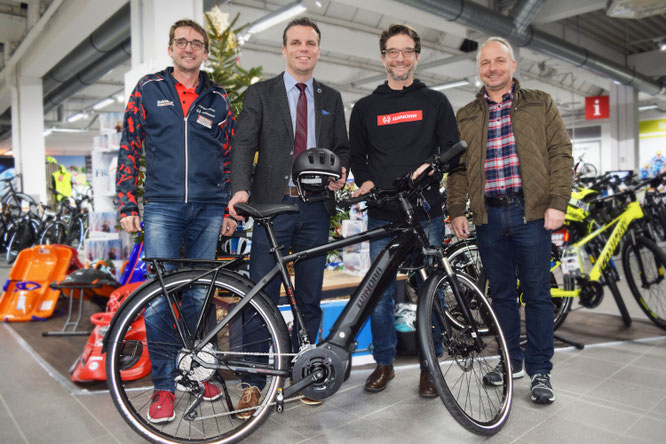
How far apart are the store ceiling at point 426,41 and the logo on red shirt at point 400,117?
13.4 ft

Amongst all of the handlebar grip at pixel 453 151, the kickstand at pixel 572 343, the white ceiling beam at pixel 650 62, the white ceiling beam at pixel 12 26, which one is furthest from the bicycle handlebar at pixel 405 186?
the white ceiling beam at pixel 650 62

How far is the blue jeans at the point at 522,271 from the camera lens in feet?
7.83

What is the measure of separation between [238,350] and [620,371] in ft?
7.28

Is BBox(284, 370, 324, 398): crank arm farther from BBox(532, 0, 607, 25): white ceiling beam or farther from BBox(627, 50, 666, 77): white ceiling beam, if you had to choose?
BBox(627, 50, 666, 77): white ceiling beam

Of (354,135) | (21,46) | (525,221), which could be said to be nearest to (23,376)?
(354,135)

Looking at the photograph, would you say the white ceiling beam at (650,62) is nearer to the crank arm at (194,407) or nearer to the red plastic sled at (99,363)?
the red plastic sled at (99,363)

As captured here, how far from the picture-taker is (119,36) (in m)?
7.33

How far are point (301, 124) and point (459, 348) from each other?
1.22 metres

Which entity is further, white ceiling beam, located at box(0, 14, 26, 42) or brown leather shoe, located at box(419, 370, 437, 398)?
white ceiling beam, located at box(0, 14, 26, 42)

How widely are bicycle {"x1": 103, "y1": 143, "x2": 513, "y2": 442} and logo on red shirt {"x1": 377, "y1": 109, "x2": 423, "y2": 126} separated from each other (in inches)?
17.8

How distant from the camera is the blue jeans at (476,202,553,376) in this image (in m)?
2.39

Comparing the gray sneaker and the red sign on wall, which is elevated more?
the red sign on wall

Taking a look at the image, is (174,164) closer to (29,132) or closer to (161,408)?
(161,408)

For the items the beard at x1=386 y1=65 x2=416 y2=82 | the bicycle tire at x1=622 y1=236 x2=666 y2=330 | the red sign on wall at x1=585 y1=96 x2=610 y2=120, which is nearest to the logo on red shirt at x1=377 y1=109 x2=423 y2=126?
the beard at x1=386 y1=65 x2=416 y2=82
